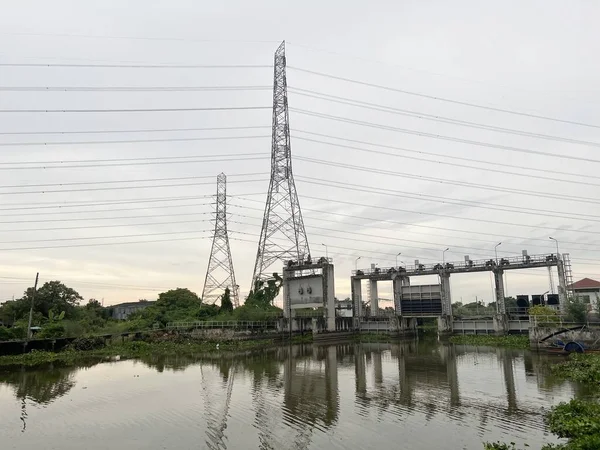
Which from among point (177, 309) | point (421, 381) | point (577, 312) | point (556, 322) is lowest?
point (421, 381)

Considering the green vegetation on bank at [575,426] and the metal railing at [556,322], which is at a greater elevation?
the metal railing at [556,322]

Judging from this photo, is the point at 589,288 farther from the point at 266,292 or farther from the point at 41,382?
the point at 41,382

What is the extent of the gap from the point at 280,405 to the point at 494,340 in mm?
39545

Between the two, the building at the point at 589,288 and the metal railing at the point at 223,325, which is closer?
the metal railing at the point at 223,325

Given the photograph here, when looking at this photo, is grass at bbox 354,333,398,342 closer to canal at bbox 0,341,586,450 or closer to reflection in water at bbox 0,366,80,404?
canal at bbox 0,341,586,450

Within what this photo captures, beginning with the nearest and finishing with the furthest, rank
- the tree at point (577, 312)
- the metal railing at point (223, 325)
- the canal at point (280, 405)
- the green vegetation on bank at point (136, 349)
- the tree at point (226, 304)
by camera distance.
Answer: the canal at point (280, 405) < the green vegetation on bank at point (136, 349) < the tree at point (577, 312) < the metal railing at point (223, 325) < the tree at point (226, 304)

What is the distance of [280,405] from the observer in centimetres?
1952

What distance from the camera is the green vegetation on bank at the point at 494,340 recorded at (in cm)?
4633

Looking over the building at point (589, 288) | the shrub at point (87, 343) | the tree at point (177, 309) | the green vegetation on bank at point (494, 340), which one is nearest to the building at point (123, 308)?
the tree at point (177, 309)

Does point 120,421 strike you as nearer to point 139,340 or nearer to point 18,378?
point 18,378

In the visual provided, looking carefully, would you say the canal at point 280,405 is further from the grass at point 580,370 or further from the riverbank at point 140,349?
the riverbank at point 140,349

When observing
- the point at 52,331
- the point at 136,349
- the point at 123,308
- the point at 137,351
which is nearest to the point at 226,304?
the point at 136,349

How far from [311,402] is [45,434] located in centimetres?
1089

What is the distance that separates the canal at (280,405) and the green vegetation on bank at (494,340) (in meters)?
13.7
